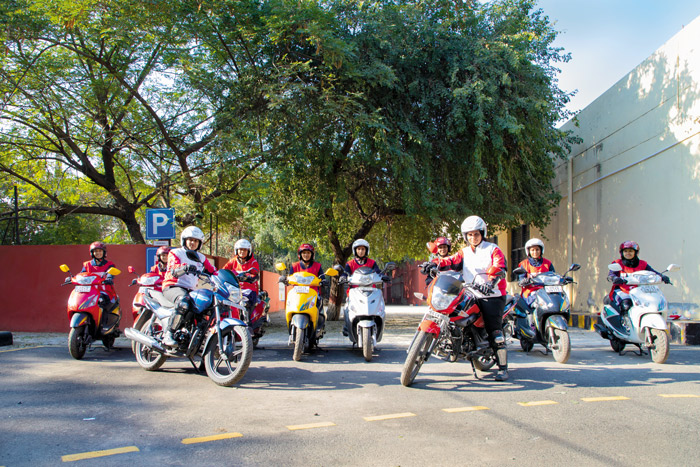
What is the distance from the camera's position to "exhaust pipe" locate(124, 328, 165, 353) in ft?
21.8

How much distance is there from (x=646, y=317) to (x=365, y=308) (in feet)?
12.8

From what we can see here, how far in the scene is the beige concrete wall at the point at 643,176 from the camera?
452 inches

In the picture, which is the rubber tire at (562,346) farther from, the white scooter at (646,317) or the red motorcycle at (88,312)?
the red motorcycle at (88,312)

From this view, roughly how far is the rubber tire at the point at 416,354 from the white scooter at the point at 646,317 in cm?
380

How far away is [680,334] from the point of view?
10438mm

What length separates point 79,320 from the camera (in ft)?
26.8

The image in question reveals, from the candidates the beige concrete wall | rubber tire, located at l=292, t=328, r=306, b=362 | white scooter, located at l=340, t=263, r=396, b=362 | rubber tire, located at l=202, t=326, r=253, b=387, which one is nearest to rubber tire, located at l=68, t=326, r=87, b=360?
rubber tire, located at l=202, t=326, r=253, b=387

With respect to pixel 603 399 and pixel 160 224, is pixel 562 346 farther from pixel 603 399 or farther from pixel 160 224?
pixel 160 224

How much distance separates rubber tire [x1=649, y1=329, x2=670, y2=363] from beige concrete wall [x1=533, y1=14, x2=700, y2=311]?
5.64 feet

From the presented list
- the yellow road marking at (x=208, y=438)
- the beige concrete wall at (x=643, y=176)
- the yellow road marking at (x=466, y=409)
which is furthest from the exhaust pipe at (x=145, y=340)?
the beige concrete wall at (x=643, y=176)

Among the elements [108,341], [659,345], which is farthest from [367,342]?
[108,341]

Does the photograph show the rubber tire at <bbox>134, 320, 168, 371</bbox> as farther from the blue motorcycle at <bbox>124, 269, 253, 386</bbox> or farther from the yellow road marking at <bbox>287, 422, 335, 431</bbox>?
the yellow road marking at <bbox>287, 422, 335, 431</bbox>

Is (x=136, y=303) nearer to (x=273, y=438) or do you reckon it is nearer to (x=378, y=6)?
(x=273, y=438)

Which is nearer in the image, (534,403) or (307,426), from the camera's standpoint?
(307,426)
